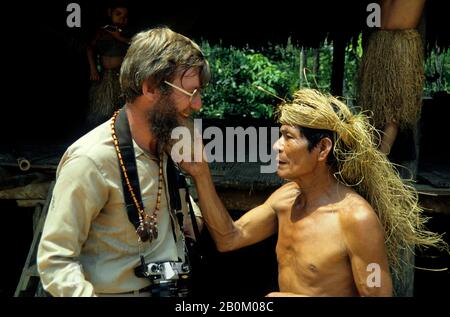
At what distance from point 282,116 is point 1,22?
5118 mm

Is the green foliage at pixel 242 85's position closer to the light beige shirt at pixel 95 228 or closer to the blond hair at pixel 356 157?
the blond hair at pixel 356 157

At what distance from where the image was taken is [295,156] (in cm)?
301

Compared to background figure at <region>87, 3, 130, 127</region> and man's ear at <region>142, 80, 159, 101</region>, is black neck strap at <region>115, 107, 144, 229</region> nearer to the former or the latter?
man's ear at <region>142, 80, 159, 101</region>

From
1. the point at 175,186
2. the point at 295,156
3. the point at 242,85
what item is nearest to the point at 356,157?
the point at 295,156

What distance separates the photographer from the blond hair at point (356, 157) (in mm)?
3000

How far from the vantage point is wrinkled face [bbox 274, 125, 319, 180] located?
3.00 meters

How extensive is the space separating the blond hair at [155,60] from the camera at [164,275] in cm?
73

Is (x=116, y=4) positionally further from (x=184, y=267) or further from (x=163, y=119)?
(x=184, y=267)

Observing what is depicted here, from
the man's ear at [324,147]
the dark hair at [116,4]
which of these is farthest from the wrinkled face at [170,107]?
the dark hair at [116,4]

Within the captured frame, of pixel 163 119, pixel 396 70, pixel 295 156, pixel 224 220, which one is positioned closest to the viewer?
pixel 163 119

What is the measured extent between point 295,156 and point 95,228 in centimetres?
108

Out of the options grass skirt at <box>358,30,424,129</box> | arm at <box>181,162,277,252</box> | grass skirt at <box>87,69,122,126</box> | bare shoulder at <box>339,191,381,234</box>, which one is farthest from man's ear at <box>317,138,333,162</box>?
grass skirt at <box>87,69,122,126</box>

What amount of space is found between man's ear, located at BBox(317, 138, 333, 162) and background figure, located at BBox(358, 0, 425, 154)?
63.9 inches

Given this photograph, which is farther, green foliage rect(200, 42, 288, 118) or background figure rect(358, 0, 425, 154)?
green foliage rect(200, 42, 288, 118)
